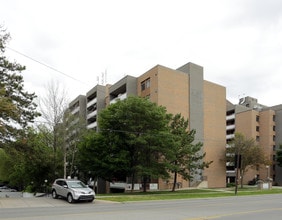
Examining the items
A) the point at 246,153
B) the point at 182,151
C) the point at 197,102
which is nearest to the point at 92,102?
the point at 197,102

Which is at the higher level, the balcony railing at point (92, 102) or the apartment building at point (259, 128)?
the balcony railing at point (92, 102)

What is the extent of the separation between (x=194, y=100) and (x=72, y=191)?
37153 millimetres

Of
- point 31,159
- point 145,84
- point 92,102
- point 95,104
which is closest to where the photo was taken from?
point 31,159

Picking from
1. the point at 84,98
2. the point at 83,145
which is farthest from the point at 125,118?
the point at 84,98

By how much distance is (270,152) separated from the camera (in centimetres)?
8300

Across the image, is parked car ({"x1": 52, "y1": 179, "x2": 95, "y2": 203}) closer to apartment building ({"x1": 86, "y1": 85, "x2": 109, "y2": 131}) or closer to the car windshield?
the car windshield

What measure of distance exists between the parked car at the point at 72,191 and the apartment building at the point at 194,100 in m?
25.1

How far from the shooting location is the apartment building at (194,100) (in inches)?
2069

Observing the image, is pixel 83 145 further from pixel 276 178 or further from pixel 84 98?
pixel 276 178

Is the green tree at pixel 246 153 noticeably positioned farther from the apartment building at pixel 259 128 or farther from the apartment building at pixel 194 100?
the apartment building at pixel 259 128

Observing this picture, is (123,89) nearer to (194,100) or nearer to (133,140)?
(194,100)

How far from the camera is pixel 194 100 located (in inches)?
2229

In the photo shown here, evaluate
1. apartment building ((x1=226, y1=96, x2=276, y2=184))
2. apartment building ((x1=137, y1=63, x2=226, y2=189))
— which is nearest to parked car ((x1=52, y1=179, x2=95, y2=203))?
apartment building ((x1=137, y1=63, x2=226, y2=189))

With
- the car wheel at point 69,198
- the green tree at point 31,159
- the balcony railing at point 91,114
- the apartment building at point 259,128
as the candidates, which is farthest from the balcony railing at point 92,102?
the car wheel at point 69,198
